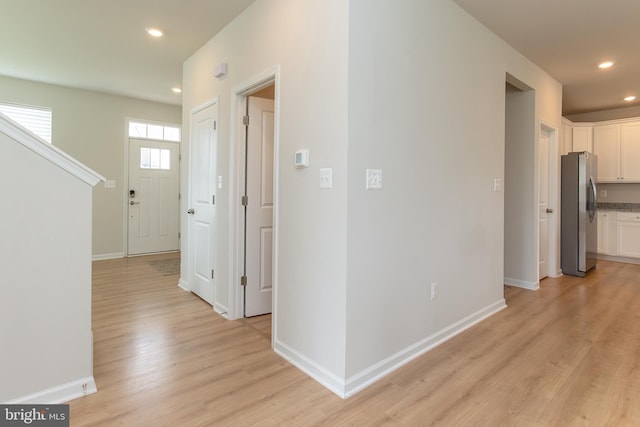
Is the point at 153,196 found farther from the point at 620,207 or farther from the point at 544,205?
the point at 620,207

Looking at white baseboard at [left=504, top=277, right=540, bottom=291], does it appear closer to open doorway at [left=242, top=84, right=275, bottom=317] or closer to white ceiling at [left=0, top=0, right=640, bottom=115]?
white ceiling at [left=0, top=0, right=640, bottom=115]

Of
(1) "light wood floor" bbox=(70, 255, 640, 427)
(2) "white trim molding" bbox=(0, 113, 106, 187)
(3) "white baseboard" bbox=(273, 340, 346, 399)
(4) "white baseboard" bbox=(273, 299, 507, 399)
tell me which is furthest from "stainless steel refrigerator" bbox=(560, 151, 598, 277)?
(2) "white trim molding" bbox=(0, 113, 106, 187)

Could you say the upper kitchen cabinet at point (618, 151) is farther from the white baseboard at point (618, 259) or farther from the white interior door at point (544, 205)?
the white interior door at point (544, 205)

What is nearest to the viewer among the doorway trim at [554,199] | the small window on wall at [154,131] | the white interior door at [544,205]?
the white interior door at [544,205]

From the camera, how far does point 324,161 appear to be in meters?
2.06

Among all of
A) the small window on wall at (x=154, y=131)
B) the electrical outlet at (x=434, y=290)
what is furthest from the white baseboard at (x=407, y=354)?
the small window on wall at (x=154, y=131)

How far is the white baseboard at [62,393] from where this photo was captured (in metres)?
1.72

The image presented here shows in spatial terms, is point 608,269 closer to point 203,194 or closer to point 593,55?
point 593,55

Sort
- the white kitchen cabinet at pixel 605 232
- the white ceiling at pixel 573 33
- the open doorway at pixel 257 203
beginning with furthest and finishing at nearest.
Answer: the white kitchen cabinet at pixel 605 232 → the open doorway at pixel 257 203 → the white ceiling at pixel 573 33

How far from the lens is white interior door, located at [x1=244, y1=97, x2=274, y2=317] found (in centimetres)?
305

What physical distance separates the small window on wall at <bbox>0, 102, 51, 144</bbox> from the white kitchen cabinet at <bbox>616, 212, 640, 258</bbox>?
9.08 metres

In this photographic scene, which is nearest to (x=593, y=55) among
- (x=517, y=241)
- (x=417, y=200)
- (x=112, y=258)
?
(x=517, y=241)

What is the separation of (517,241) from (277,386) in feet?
11.4

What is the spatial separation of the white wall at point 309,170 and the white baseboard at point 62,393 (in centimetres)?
113
